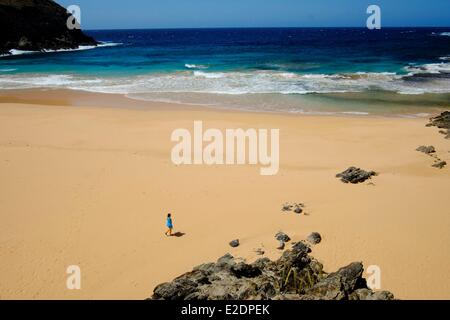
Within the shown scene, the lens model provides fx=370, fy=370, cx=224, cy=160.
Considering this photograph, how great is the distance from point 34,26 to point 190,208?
78720 millimetres

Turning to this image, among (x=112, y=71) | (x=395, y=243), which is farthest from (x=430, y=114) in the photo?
(x=112, y=71)

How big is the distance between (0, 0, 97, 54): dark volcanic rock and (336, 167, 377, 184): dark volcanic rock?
233 ft

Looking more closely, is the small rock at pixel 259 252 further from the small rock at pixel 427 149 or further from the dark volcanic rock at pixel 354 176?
the small rock at pixel 427 149

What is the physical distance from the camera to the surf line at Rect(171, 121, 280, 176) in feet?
50.2

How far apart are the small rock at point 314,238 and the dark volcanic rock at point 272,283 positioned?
4.89 feet

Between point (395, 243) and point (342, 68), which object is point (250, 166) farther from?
point (342, 68)

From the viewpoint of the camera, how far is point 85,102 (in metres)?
27.3

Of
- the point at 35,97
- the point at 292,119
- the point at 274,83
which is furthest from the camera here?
the point at 274,83

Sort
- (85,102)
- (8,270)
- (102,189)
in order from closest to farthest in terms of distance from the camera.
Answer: (8,270) < (102,189) < (85,102)

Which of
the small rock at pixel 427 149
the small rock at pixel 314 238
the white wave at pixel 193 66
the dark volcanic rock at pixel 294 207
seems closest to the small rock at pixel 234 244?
the small rock at pixel 314 238

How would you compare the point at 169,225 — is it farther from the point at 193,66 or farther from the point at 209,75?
the point at 193,66

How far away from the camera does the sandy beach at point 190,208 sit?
8.79 meters

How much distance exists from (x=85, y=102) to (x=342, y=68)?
31.7 meters

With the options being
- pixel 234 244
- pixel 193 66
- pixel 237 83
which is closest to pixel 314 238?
pixel 234 244
